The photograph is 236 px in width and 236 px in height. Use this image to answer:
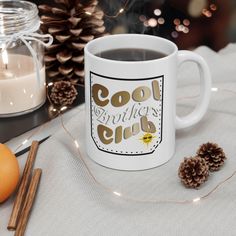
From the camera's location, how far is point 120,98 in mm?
634

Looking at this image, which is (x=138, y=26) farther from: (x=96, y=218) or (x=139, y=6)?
(x=96, y=218)

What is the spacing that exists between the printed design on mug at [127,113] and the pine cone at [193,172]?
0.16 feet

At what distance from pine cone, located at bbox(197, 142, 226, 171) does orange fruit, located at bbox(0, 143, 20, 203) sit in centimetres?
23

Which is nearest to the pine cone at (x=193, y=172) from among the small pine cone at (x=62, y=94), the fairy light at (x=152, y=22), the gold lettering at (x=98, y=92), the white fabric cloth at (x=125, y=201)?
the white fabric cloth at (x=125, y=201)

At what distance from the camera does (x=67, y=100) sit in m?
0.85

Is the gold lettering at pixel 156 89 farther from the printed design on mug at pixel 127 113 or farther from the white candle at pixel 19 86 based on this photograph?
the white candle at pixel 19 86

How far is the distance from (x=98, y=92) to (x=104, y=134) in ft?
0.17

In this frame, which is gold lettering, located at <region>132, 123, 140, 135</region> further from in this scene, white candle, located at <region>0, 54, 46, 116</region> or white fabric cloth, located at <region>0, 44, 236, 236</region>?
white candle, located at <region>0, 54, 46, 116</region>

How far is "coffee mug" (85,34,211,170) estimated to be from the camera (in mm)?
628

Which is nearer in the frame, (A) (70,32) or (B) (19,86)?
(B) (19,86)

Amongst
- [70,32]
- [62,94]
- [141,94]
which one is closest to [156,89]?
[141,94]

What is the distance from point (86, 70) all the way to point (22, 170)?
15cm

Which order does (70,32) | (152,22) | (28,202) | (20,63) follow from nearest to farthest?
(28,202)
(20,63)
(70,32)
(152,22)

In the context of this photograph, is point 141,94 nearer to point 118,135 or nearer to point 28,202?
point 118,135
